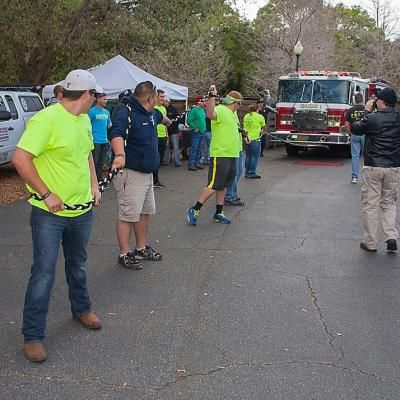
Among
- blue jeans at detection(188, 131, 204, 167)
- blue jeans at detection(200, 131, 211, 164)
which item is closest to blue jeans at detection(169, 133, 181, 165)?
blue jeans at detection(188, 131, 204, 167)

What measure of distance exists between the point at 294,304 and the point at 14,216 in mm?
5065

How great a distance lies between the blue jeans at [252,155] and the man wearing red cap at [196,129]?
193cm

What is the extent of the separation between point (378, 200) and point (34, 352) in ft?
14.6

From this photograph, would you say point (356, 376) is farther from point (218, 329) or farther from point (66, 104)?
point (66, 104)

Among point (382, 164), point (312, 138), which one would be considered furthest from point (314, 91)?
point (382, 164)

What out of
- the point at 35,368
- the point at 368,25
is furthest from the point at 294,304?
the point at 368,25

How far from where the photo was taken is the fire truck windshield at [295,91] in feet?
56.9

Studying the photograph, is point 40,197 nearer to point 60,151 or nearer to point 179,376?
point 60,151

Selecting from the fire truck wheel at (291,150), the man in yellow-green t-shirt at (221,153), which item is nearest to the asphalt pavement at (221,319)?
the man in yellow-green t-shirt at (221,153)

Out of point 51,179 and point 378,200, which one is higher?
point 51,179

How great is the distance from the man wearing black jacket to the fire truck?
34.0 feet

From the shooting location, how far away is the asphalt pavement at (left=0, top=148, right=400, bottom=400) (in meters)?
3.49

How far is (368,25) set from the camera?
152 feet

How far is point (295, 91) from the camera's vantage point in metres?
17.5
